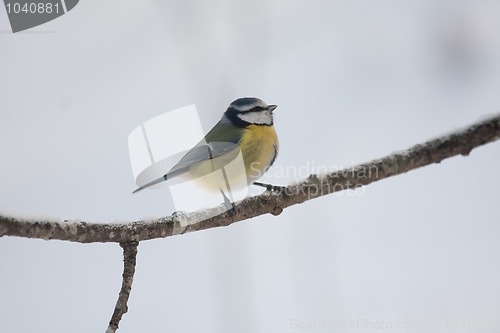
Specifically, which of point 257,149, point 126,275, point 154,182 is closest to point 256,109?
point 257,149

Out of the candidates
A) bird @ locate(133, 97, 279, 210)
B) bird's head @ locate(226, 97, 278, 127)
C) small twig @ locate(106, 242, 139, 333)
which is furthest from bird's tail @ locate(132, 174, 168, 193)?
bird's head @ locate(226, 97, 278, 127)

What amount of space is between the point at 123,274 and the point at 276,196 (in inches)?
32.6

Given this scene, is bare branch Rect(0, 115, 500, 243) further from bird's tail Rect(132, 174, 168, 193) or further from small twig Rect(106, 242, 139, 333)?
bird's tail Rect(132, 174, 168, 193)

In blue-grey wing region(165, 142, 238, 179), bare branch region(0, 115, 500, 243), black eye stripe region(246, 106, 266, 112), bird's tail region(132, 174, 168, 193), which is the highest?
bare branch region(0, 115, 500, 243)

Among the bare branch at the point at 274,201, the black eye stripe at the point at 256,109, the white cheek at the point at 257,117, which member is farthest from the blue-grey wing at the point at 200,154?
the bare branch at the point at 274,201

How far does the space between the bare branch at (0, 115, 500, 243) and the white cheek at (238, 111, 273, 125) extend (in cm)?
177

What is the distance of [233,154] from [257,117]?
0.66m

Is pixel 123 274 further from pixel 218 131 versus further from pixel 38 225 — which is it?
pixel 218 131

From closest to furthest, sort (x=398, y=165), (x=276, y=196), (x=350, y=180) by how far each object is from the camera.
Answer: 1. (x=398, y=165)
2. (x=350, y=180)
3. (x=276, y=196)

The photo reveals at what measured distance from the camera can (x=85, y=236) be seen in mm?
1866

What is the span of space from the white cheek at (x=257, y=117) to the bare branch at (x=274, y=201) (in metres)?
1.77

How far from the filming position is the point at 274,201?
247 centimetres

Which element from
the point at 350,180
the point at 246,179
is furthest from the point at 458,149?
the point at 246,179

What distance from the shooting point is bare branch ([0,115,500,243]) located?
5.64 feet
